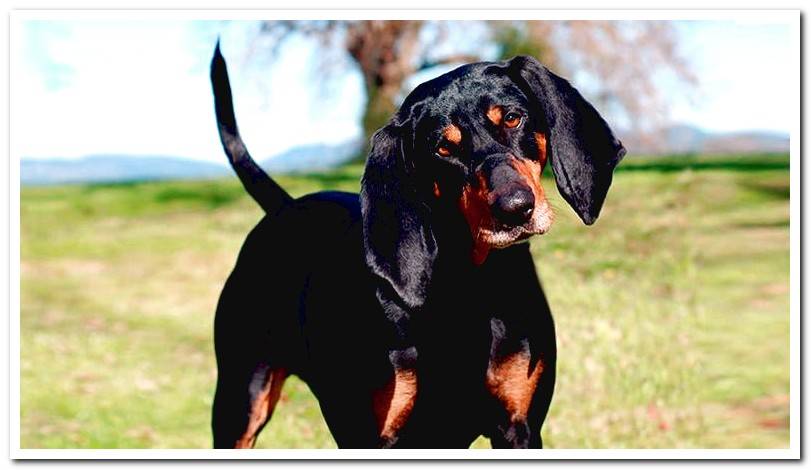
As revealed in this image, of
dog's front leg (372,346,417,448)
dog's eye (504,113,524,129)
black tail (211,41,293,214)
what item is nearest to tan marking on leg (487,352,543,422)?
dog's front leg (372,346,417,448)

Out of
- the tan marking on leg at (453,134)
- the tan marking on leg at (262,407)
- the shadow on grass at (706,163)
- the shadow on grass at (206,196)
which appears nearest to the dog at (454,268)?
the tan marking on leg at (453,134)

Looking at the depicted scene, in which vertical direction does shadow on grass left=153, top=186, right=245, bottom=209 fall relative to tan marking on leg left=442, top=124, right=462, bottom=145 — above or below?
below

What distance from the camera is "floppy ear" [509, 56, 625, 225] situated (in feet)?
10.4

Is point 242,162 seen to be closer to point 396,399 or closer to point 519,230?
point 396,399

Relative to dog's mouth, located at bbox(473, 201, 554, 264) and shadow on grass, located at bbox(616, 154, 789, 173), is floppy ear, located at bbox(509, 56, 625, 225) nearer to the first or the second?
dog's mouth, located at bbox(473, 201, 554, 264)

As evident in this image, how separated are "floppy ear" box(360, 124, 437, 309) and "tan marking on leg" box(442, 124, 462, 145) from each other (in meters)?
0.18

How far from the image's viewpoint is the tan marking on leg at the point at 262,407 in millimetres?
4031

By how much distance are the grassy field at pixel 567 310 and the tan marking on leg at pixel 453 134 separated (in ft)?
1.26

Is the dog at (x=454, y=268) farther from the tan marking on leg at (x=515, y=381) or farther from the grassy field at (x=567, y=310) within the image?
the grassy field at (x=567, y=310)
